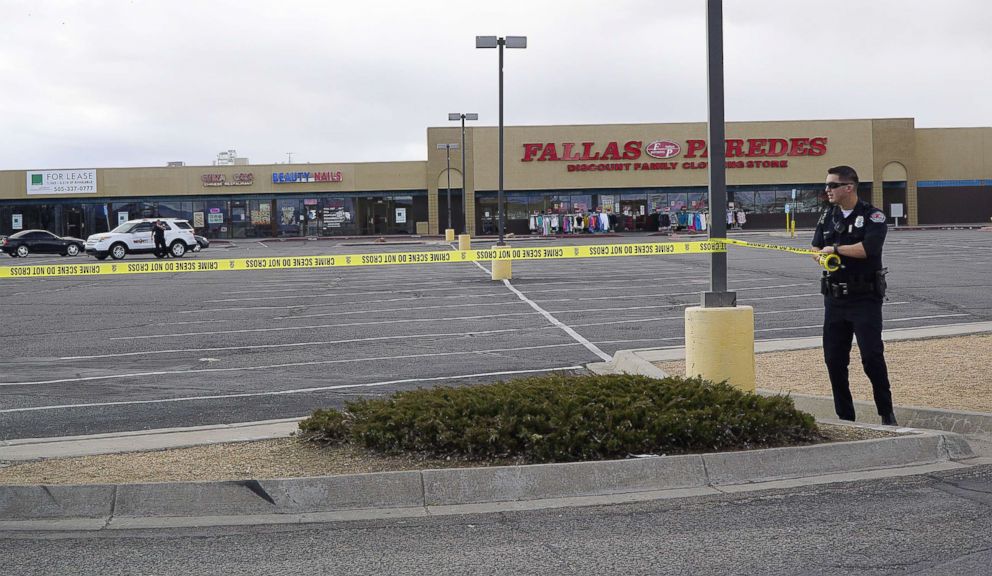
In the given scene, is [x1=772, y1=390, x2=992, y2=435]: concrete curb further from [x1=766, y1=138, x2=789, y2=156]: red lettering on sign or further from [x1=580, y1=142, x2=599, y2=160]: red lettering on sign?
[x1=766, y1=138, x2=789, y2=156]: red lettering on sign

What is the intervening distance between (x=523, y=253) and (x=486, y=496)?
13.2 metres

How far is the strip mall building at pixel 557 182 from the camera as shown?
69250mm

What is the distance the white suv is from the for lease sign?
24.8m

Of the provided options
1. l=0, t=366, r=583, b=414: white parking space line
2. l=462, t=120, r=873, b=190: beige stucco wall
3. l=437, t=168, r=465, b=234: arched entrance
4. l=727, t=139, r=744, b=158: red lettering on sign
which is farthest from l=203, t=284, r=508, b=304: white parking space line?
l=727, t=139, r=744, b=158: red lettering on sign

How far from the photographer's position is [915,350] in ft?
40.8

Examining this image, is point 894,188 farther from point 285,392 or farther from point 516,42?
point 285,392

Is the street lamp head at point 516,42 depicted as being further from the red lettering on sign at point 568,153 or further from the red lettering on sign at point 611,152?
the red lettering on sign at point 611,152

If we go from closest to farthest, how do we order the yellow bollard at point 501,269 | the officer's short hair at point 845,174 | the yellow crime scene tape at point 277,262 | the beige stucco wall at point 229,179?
the officer's short hair at point 845,174 → the yellow crime scene tape at point 277,262 → the yellow bollard at point 501,269 → the beige stucco wall at point 229,179

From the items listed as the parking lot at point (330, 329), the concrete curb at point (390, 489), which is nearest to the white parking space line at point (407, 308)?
the parking lot at point (330, 329)

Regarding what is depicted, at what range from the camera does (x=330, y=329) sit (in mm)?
17172

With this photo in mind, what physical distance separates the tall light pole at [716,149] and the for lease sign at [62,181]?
225 ft

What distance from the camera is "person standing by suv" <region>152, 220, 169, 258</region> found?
46.4 m

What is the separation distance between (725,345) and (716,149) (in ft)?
5.14

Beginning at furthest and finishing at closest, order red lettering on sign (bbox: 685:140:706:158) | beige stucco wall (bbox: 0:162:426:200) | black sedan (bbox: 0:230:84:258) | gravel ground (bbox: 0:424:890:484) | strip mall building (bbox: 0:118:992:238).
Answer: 1. beige stucco wall (bbox: 0:162:426:200)
2. red lettering on sign (bbox: 685:140:706:158)
3. strip mall building (bbox: 0:118:992:238)
4. black sedan (bbox: 0:230:84:258)
5. gravel ground (bbox: 0:424:890:484)
